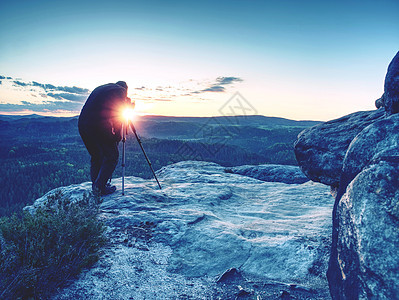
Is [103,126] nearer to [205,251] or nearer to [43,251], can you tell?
[43,251]

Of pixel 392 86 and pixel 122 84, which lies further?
pixel 122 84

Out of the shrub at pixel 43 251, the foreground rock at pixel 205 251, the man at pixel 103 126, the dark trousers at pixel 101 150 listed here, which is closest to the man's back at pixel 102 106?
the man at pixel 103 126

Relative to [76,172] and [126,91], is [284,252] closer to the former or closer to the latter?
[126,91]

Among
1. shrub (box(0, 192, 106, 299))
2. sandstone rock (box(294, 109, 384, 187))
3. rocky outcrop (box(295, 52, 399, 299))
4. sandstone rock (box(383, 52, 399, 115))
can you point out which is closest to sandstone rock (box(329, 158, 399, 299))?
rocky outcrop (box(295, 52, 399, 299))

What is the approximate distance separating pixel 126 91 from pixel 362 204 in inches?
301

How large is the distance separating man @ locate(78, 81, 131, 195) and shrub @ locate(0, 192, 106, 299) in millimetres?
3399

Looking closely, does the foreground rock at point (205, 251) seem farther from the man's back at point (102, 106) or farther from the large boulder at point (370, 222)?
the man's back at point (102, 106)

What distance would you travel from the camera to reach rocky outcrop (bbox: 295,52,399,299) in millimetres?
2398

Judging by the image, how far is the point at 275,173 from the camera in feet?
50.5

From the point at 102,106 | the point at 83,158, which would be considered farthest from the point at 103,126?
the point at 83,158

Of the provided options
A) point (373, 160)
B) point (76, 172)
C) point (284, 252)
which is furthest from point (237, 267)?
point (76, 172)

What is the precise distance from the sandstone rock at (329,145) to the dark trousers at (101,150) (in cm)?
603

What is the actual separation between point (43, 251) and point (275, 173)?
14.0 metres

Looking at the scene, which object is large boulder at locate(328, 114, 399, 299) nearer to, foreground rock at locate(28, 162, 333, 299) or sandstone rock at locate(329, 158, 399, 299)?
sandstone rock at locate(329, 158, 399, 299)
